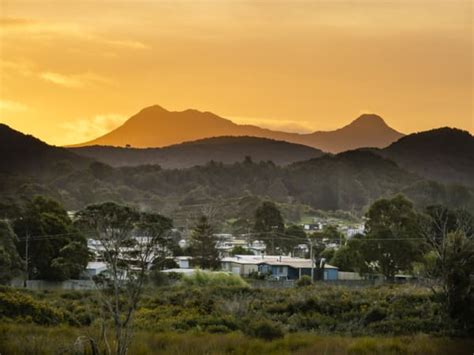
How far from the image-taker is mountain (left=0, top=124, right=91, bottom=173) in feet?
299

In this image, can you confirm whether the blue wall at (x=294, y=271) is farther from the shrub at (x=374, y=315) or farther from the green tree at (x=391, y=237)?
the shrub at (x=374, y=315)

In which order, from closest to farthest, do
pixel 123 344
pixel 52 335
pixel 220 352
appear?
pixel 123 344 → pixel 220 352 → pixel 52 335

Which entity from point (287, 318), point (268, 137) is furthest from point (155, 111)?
point (268, 137)

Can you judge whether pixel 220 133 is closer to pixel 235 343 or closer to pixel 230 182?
pixel 230 182

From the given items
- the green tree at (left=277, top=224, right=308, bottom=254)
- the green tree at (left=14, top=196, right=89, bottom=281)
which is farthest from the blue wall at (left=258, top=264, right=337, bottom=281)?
the green tree at (left=277, top=224, right=308, bottom=254)

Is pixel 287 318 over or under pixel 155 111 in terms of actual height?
under

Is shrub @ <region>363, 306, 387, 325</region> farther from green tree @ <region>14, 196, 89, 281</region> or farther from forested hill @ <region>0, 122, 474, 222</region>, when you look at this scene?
forested hill @ <region>0, 122, 474, 222</region>

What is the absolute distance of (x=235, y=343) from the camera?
1647 centimetres

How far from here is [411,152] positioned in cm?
15138

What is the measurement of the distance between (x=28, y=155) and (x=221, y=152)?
60968 mm

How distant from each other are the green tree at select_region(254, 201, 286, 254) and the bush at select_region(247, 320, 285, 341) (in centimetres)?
5280

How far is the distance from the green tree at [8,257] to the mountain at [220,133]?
60.5 meters

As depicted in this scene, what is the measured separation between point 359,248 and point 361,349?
3181cm

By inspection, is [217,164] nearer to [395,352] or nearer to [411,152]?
[411,152]
